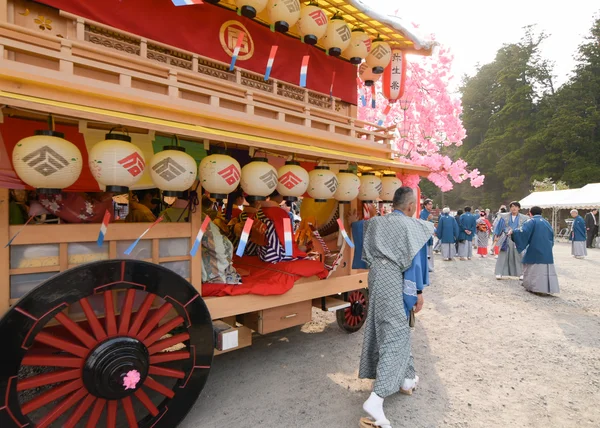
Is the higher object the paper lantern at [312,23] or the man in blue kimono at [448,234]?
the paper lantern at [312,23]

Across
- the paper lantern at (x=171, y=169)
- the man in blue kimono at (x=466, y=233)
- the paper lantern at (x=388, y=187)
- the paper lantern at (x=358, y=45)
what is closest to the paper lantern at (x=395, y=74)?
the paper lantern at (x=358, y=45)

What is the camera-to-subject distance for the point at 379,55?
5867 mm

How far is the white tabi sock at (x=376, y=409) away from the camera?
3.05m

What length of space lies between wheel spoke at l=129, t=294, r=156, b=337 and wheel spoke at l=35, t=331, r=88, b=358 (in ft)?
1.08

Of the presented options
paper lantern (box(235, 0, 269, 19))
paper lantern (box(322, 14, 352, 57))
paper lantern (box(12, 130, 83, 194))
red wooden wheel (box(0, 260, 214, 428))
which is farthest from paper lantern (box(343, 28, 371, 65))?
red wooden wheel (box(0, 260, 214, 428))

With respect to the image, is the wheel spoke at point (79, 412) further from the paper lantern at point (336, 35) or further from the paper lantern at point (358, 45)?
the paper lantern at point (358, 45)

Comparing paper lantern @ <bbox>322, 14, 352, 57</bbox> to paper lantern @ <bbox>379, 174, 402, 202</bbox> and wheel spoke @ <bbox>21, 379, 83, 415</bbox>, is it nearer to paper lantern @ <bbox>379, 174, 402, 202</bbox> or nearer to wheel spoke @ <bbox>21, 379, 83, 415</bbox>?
paper lantern @ <bbox>379, 174, 402, 202</bbox>

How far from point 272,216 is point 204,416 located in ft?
7.90

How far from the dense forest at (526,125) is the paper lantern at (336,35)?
32.0m

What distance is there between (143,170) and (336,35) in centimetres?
363

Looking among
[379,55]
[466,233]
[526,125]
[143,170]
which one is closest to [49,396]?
[143,170]

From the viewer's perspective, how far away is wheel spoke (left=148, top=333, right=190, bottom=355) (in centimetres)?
288

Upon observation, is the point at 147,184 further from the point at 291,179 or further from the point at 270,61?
the point at 270,61

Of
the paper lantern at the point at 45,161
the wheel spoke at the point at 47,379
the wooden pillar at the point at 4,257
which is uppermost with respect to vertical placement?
the paper lantern at the point at 45,161
